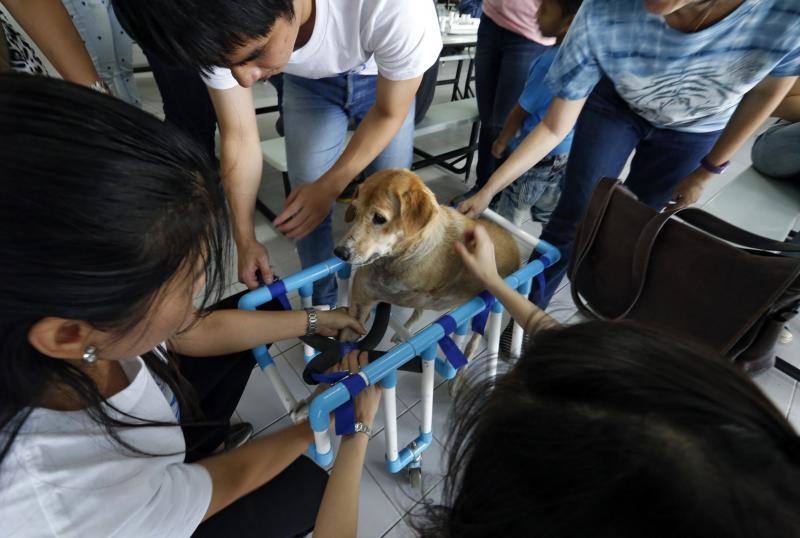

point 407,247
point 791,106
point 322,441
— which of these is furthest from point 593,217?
point 791,106

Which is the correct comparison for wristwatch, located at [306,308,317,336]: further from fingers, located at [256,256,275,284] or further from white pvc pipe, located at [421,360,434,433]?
white pvc pipe, located at [421,360,434,433]

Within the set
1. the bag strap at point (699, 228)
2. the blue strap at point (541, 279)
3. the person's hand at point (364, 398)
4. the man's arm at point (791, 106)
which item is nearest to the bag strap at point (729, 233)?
the bag strap at point (699, 228)

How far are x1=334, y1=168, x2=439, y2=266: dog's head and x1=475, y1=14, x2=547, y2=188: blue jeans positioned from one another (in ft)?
3.49

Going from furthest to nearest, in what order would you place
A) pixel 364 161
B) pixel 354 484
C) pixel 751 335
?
1. pixel 364 161
2. pixel 751 335
3. pixel 354 484

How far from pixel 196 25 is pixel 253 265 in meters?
0.62

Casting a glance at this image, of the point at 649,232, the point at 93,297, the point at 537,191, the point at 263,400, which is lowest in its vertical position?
the point at 263,400

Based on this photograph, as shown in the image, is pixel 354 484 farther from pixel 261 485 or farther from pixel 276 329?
pixel 276 329

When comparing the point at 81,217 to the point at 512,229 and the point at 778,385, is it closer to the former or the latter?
the point at 512,229

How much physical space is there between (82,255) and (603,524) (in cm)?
49

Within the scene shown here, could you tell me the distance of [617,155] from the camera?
120 centimetres

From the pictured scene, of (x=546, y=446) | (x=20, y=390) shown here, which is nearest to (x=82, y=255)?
(x=20, y=390)

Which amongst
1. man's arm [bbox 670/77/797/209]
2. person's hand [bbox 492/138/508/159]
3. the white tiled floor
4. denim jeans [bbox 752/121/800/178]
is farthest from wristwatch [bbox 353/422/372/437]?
denim jeans [bbox 752/121/800/178]

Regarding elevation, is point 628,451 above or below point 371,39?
below

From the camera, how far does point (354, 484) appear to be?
66 cm
